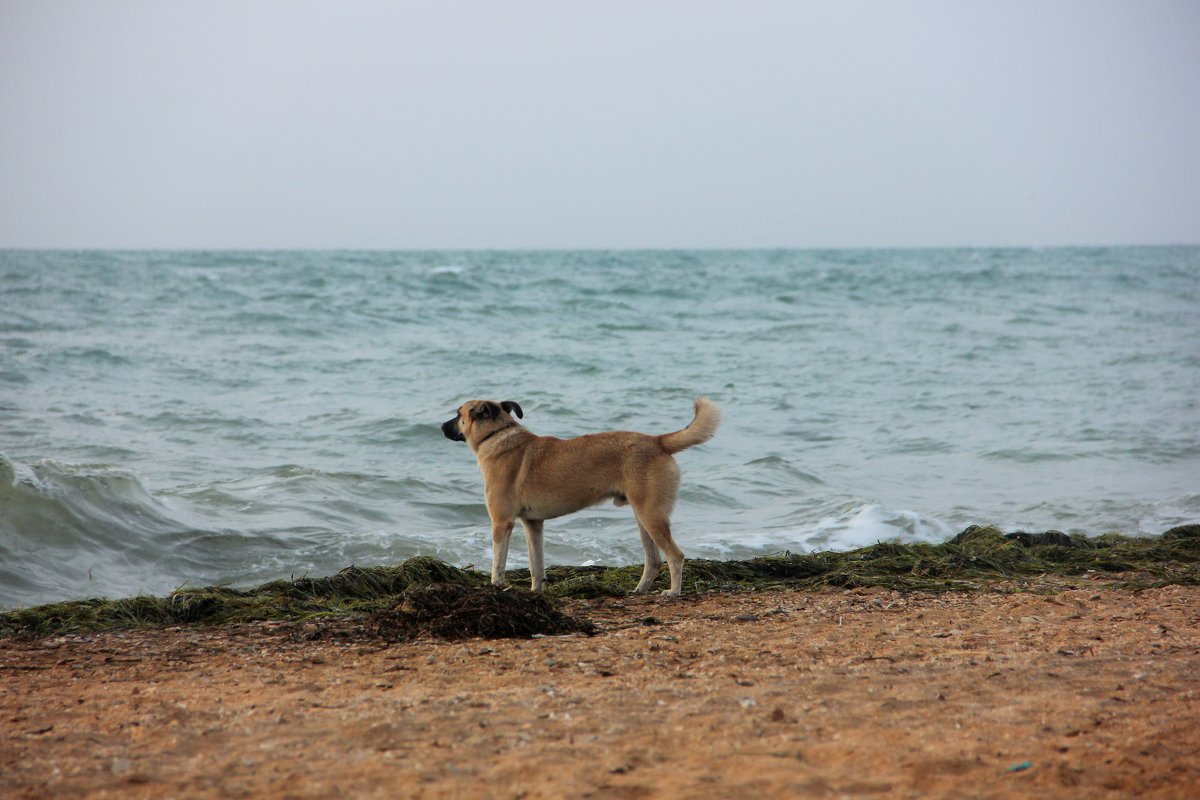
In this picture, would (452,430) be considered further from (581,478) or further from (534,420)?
(534,420)

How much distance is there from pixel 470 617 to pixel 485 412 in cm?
210

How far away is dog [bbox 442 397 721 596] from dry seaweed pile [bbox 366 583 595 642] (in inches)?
34.3

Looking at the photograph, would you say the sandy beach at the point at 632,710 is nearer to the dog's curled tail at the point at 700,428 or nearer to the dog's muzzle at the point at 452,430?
the dog's curled tail at the point at 700,428

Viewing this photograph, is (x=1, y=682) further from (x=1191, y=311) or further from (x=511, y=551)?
(x=1191, y=311)

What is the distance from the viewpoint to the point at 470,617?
6.29m

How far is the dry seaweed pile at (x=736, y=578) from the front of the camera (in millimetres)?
7145

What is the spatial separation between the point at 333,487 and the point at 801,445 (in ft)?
22.9

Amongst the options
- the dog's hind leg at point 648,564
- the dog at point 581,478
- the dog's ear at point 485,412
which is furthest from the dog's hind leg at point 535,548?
the dog's ear at point 485,412

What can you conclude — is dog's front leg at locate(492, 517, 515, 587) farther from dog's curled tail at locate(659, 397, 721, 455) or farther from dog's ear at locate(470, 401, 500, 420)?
dog's curled tail at locate(659, 397, 721, 455)

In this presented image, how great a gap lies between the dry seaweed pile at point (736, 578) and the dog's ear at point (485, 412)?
1.27 meters

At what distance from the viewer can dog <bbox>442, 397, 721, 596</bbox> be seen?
7.36 m

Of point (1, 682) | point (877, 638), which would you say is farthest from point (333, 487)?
point (877, 638)

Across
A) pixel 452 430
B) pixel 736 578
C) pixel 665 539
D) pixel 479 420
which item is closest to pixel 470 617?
pixel 665 539

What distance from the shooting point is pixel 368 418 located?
53.9 feet
